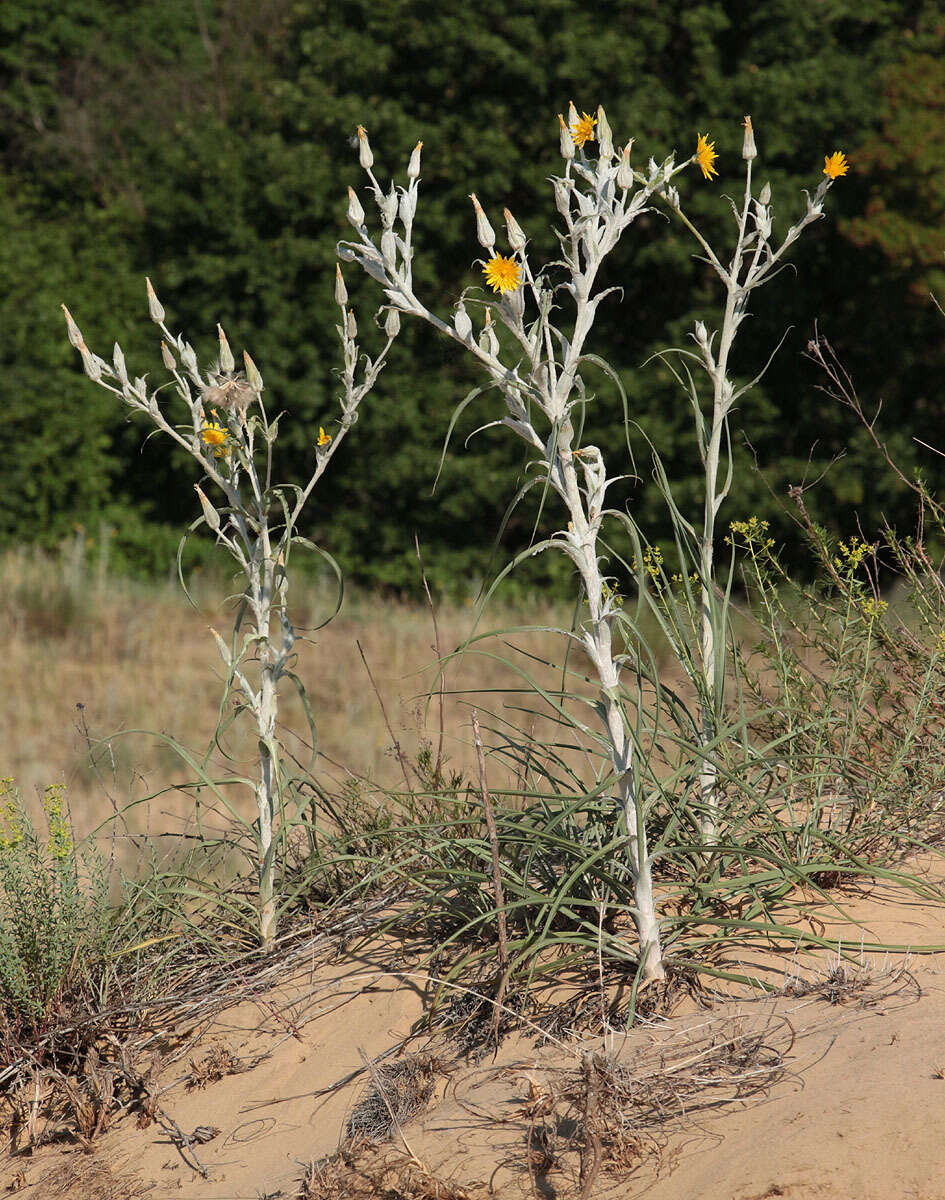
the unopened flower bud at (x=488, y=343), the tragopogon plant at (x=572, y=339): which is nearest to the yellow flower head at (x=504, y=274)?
the tragopogon plant at (x=572, y=339)

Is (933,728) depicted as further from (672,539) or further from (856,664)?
(672,539)

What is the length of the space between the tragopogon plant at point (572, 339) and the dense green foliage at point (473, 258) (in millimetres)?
9256

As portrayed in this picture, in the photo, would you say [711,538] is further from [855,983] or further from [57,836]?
[57,836]

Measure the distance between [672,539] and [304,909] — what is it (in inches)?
405

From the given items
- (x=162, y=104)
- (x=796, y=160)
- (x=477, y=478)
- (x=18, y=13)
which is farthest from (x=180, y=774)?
(x=18, y=13)

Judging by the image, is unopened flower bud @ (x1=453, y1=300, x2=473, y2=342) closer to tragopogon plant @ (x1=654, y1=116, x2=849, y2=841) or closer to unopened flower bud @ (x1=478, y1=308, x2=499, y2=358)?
unopened flower bud @ (x1=478, y1=308, x2=499, y2=358)

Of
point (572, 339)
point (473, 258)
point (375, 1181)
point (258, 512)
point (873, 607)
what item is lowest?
point (375, 1181)

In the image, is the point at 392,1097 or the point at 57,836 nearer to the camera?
the point at 392,1097

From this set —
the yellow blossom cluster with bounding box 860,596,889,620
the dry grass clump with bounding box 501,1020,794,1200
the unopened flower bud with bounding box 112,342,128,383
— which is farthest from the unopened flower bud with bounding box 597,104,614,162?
the dry grass clump with bounding box 501,1020,794,1200

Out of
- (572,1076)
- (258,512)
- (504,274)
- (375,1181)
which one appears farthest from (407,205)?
(375,1181)

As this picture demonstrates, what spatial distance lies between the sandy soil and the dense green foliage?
31.4ft

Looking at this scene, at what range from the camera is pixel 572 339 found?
8.04 feet

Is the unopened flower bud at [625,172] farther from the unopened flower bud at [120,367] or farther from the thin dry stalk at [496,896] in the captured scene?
the unopened flower bud at [120,367]

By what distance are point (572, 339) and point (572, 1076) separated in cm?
137
